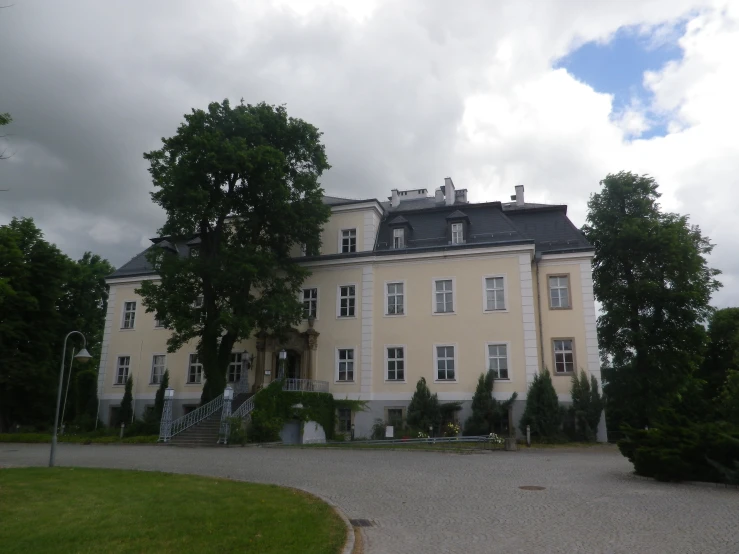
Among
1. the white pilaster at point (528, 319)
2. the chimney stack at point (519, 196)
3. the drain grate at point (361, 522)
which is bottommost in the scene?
the drain grate at point (361, 522)

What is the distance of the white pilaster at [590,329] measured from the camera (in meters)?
24.6

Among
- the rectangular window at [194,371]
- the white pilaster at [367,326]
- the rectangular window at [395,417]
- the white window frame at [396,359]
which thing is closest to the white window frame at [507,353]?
the white window frame at [396,359]

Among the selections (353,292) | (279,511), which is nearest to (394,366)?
(353,292)

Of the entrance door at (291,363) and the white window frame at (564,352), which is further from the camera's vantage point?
the entrance door at (291,363)

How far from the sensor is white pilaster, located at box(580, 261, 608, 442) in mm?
24580

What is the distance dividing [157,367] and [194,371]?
255cm

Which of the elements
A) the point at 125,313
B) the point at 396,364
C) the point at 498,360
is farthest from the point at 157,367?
the point at 498,360

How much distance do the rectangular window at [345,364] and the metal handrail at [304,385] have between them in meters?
0.88

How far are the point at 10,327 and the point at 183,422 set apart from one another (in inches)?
544

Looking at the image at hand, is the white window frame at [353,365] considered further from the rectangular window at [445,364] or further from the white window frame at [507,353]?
the white window frame at [507,353]

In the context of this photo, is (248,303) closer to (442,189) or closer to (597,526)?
(442,189)

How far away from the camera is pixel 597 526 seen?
26.6ft

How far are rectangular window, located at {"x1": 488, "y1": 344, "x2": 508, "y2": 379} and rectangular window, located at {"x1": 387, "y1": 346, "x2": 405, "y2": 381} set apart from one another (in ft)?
13.1

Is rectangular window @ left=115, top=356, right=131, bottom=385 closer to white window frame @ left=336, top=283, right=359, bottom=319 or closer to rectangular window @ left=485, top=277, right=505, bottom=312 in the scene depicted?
white window frame @ left=336, top=283, right=359, bottom=319
